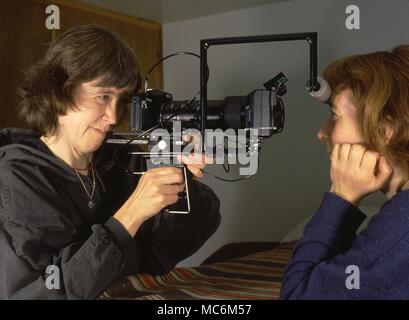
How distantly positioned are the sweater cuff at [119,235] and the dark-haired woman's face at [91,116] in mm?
122

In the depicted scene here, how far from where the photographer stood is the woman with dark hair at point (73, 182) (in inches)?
20.9

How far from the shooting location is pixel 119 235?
A: 1.83ft

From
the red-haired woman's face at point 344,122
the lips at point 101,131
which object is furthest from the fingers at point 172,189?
the red-haired woman's face at point 344,122

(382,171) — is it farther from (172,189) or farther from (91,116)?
(91,116)

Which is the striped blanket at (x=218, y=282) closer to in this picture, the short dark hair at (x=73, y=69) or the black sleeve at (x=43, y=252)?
the black sleeve at (x=43, y=252)

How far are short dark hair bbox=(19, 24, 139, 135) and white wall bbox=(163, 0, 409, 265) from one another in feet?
0.44

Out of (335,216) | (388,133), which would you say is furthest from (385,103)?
(335,216)

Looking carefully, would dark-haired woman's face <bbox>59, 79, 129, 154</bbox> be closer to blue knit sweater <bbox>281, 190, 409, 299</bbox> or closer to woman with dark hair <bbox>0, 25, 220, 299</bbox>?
woman with dark hair <bbox>0, 25, 220, 299</bbox>

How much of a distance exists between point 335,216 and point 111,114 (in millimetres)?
319

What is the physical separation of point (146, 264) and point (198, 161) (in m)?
0.24

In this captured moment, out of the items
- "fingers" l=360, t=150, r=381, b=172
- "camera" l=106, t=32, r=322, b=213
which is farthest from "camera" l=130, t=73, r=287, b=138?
"fingers" l=360, t=150, r=381, b=172

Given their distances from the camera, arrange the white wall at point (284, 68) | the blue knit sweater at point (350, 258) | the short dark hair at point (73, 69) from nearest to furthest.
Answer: the blue knit sweater at point (350, 258) → the short dark hair at point (73, 69) → the white wall at point (284, 68)
